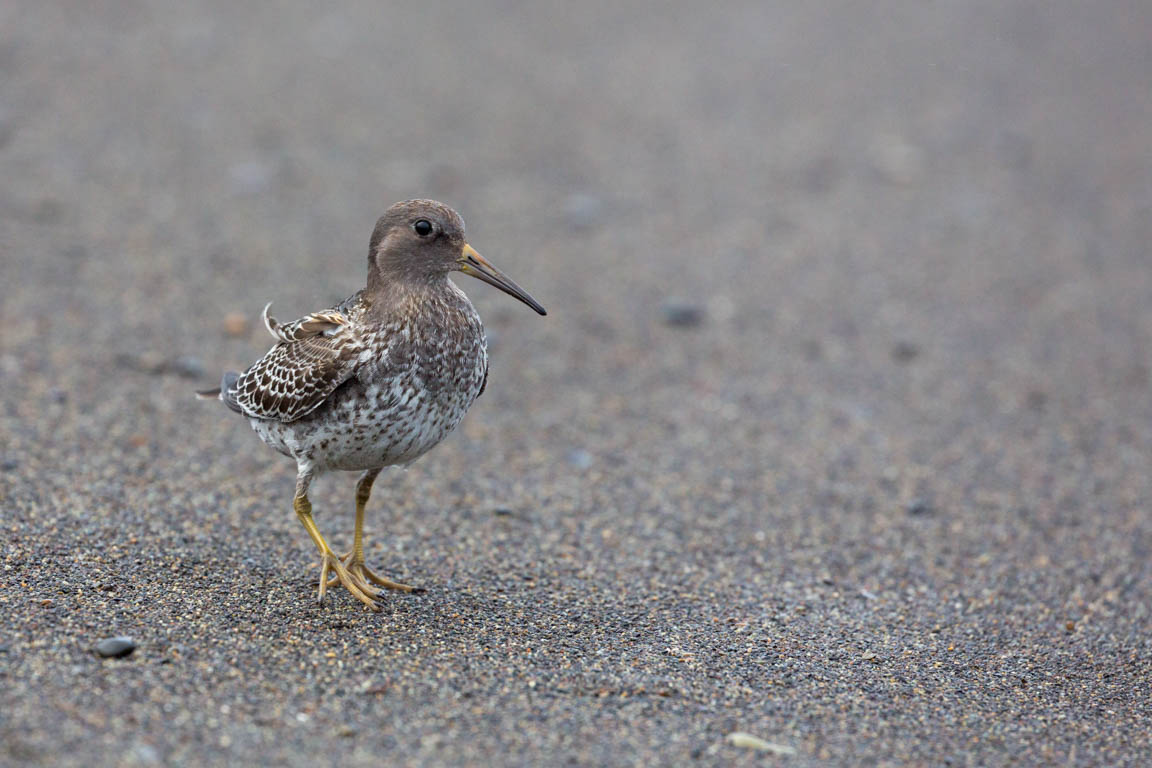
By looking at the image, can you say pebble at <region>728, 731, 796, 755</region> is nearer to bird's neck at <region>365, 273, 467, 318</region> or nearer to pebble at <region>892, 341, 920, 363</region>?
bird's neck at <region>365, 273, 467, 318</region>

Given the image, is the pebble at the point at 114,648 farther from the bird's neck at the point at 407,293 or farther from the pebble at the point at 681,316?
the pebble at the point at 681,316

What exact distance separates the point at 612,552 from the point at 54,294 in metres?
5.03

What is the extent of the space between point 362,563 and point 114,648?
1445 mm

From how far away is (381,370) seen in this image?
5715mm

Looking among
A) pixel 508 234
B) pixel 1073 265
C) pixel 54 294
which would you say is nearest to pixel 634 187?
pixel 508 234

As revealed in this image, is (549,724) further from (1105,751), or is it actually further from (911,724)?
(1105,751)

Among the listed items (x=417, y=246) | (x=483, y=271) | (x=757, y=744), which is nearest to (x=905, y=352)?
(x=483, y=271)

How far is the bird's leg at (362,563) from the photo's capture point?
245 inches

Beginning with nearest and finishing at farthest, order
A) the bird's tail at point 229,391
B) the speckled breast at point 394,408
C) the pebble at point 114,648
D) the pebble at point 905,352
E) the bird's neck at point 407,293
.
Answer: the pebble at point 114,648, the speckled breast at point 394,408, the bird's neck at point 407,293, the bird's tail at point 229,391, the pebble at point 905,352

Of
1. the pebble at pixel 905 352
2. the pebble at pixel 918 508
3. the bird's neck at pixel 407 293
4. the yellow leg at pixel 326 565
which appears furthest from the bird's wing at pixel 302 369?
the pebble at pixel 905 352

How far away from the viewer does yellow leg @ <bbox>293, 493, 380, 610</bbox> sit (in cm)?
604

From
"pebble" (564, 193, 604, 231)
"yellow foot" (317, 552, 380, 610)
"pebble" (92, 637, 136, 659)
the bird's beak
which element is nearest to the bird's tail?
"yellow foot" (317, 552, 380, 610)

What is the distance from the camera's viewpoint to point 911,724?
17.1 ft

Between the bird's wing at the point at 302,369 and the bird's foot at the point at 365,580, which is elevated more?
the bird's wing at the point at 302,369
